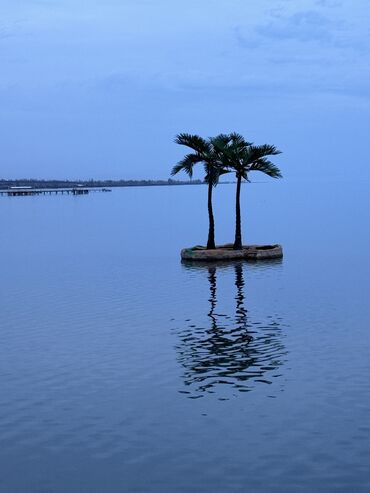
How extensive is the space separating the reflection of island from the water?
0.23 feet

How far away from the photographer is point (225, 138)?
5634 centimetres

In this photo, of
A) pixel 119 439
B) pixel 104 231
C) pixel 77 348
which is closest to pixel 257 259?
pixel 77 348

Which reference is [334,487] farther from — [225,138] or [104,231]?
[104,231]

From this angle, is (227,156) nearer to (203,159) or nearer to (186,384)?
(203,159)

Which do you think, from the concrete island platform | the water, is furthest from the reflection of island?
the concrete island platform

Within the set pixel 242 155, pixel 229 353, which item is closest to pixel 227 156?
pixel 242 155

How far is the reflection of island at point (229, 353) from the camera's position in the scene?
74.4 feet

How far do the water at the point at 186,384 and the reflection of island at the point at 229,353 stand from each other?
0.07 meters

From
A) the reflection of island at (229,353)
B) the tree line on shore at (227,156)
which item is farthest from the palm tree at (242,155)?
the reflection of island at (229,353)

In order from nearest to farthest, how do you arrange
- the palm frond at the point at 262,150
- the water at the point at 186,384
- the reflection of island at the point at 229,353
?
1. the water at the point at 186,384
2. the reflection of island at the point at 229,353
3. the palm frond at the point at 262,150

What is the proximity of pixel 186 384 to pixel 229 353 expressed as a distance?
4.10m

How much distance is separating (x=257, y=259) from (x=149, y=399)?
35.8 meters

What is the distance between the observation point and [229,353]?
26359 millimetres

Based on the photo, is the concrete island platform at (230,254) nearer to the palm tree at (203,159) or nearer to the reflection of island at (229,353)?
the palm tree at (203,159)
